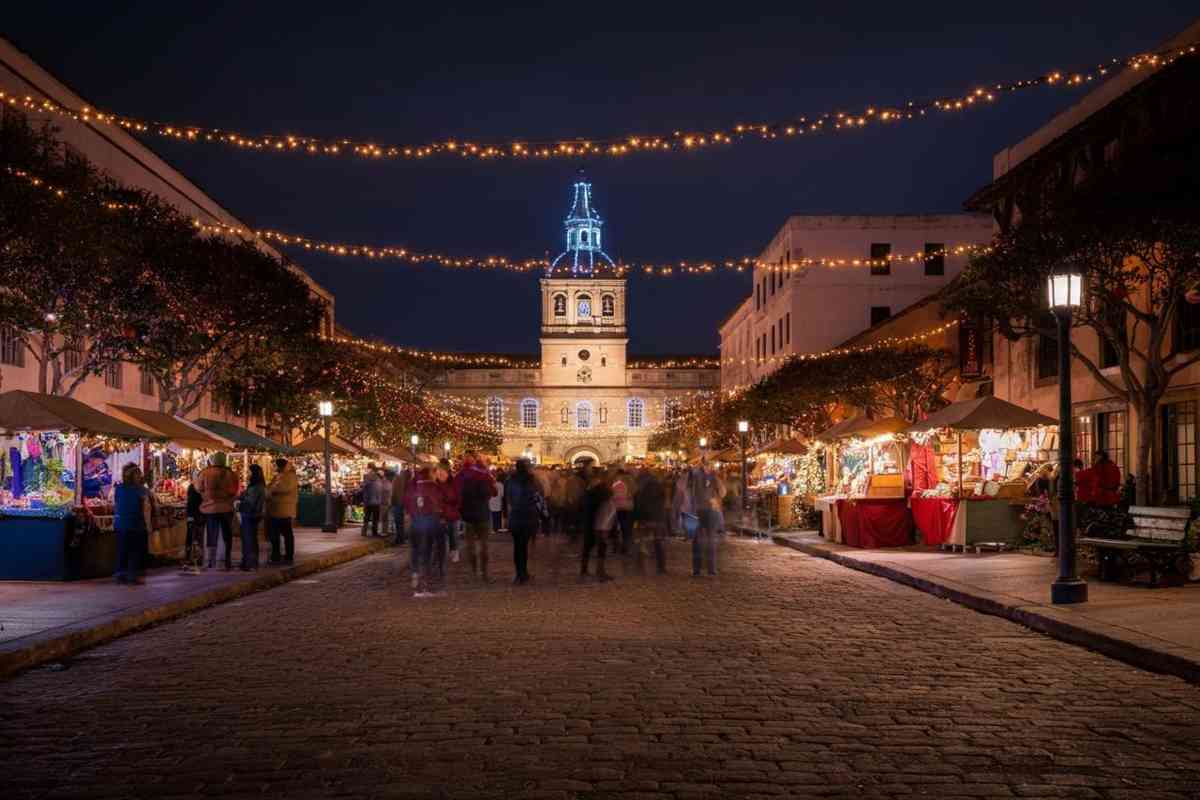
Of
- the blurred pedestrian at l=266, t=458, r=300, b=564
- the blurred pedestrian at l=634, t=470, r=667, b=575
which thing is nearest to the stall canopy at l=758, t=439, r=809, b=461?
the blurred pedestrian at l=634, t=470, r=667, b=575

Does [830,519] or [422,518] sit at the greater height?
[422,518]

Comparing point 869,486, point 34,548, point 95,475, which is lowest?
point 34,548

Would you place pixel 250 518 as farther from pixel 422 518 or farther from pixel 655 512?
pixel 655 512

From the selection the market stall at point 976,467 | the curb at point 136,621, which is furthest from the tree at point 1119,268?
the curb at point 136,621

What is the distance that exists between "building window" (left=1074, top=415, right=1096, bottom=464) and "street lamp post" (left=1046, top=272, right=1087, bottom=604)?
12242 mm

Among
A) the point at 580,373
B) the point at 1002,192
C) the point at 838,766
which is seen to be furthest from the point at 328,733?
the point at 580,373

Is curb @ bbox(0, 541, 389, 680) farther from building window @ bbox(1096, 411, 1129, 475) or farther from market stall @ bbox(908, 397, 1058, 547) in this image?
building window @ bbox(1096, 411, 1129, 475)

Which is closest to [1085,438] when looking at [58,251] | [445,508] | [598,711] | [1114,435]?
[1114,435]

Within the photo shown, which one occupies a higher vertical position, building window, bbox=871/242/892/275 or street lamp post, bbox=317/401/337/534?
building window, bbox=871/242/892/275

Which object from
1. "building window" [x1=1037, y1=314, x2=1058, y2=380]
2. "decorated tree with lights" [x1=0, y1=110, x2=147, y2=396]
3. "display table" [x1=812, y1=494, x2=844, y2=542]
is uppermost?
"decorated tree with lights" [x1=0, y1=110, x2=147, y2=396]

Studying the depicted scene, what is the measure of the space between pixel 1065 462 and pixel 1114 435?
11985 mm

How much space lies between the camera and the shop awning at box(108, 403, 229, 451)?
864 inches

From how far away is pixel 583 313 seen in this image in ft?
355

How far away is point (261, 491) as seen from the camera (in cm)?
1788
